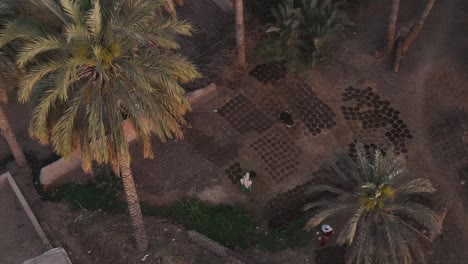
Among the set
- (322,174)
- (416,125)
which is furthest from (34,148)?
(416,125)

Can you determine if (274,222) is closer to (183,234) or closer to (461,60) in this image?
(183,234)

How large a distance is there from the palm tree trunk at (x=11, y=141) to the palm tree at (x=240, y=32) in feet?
32.5

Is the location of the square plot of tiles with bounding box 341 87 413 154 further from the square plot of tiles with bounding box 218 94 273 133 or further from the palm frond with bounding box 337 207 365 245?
the palm frond with bounding box 337 207 365 245

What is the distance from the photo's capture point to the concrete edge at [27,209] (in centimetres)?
1989

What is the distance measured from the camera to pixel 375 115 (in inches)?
901

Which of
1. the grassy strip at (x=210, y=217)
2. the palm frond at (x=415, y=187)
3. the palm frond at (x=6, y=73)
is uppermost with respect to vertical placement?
the palm frond at (x=6, y=73)

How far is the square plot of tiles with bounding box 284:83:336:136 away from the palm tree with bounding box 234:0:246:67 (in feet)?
8.12

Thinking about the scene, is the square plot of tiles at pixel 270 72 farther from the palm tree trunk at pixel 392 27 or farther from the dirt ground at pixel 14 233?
the dirt ground at pixel 14 233

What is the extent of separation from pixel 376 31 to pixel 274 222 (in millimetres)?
10820

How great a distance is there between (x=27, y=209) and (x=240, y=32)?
36.6 feet

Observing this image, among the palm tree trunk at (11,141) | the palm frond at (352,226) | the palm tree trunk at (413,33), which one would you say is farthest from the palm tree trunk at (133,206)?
the palm tree trunk at (413,33)

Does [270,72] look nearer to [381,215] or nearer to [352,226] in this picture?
[381,215]

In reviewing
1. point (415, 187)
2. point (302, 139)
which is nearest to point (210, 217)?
point (302, 139)

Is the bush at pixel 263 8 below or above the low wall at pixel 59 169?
above
